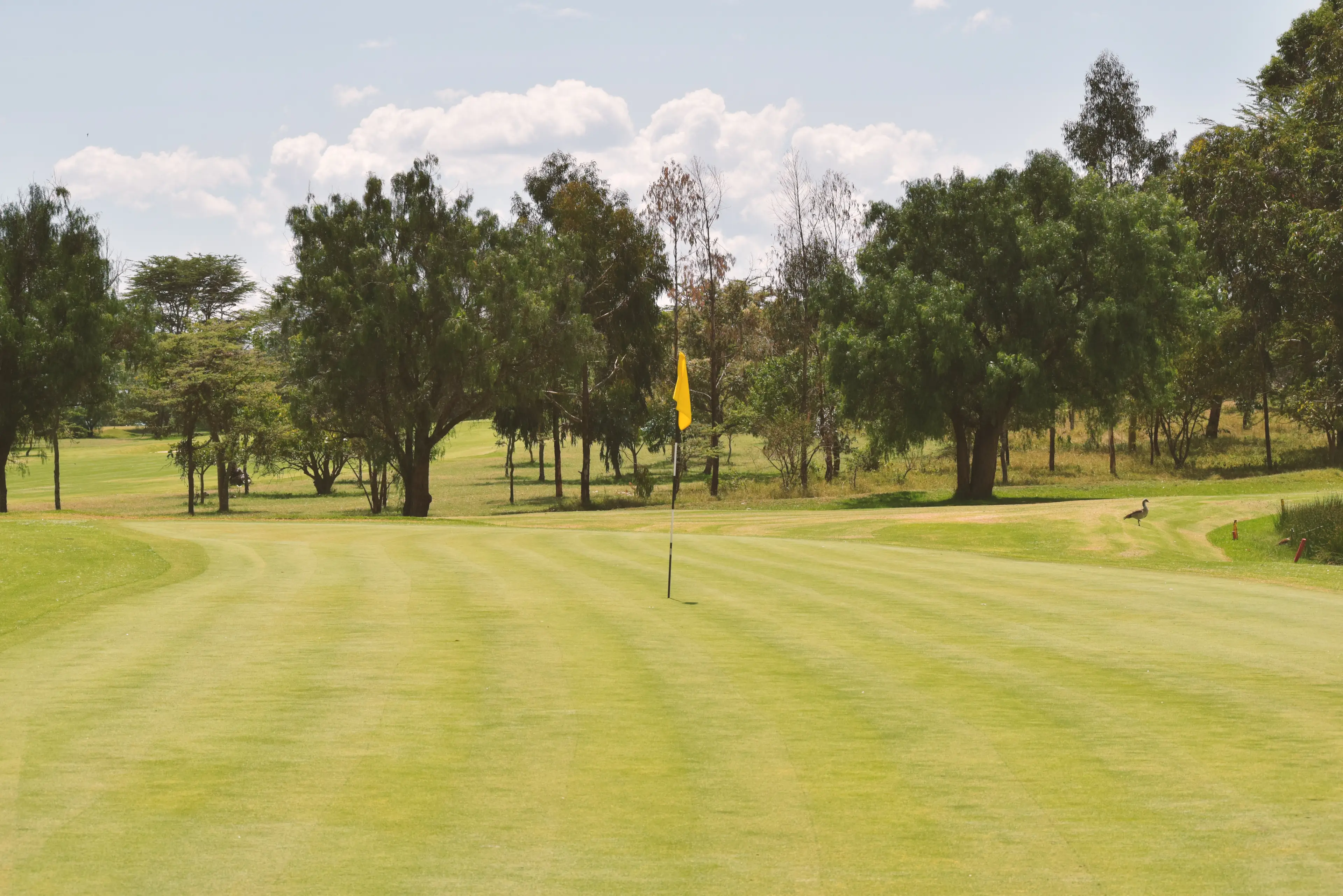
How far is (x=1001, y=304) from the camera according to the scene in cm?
4469

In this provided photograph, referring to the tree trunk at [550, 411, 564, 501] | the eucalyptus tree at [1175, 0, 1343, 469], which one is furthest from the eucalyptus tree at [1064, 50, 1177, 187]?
the tree trunk at [550, 411, 564, 501]

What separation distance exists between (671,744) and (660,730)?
0.35 meters

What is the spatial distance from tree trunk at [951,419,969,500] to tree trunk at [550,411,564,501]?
19.9 m

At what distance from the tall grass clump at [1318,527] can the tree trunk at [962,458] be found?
15.8 m

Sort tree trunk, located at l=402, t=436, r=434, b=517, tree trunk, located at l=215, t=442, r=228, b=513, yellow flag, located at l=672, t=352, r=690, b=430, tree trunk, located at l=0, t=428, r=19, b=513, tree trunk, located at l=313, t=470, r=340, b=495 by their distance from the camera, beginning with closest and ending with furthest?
yellow flag, located at l=672, t=352, r=690, b=430, tree trunk, located at l=402, t=436, r=434, b=517, tree trunk, located at l=0, t=428, r=19, b=513, tree trunk, located at l=215, t=442, r=228, b=513, tree trunk, located at l=313, t=470, r=340, b=495

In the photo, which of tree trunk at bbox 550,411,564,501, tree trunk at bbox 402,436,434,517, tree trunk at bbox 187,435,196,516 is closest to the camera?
tree trunk at bbox 402,436,434,517

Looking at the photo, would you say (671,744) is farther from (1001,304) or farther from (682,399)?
(1001,304)

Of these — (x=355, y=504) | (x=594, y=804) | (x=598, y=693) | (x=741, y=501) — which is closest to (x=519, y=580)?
(x=598, y=693)

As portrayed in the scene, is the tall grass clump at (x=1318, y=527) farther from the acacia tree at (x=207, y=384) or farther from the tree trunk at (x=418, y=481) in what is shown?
the acacia tree at (x=207, y=384)

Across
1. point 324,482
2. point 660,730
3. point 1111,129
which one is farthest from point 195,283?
point 660,730

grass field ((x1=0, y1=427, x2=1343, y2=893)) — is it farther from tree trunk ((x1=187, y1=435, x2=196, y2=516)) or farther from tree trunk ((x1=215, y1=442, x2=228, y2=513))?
tree trunk ((x1=215, y1=442, x2=228, y2=513))

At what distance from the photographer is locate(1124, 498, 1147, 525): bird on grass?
30406 mm

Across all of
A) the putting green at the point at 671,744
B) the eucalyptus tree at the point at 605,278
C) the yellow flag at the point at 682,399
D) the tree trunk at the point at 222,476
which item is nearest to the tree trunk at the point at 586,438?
the eucalyptus tree at the point at 605,278

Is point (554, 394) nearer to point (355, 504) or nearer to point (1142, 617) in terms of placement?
point (355, 504)
